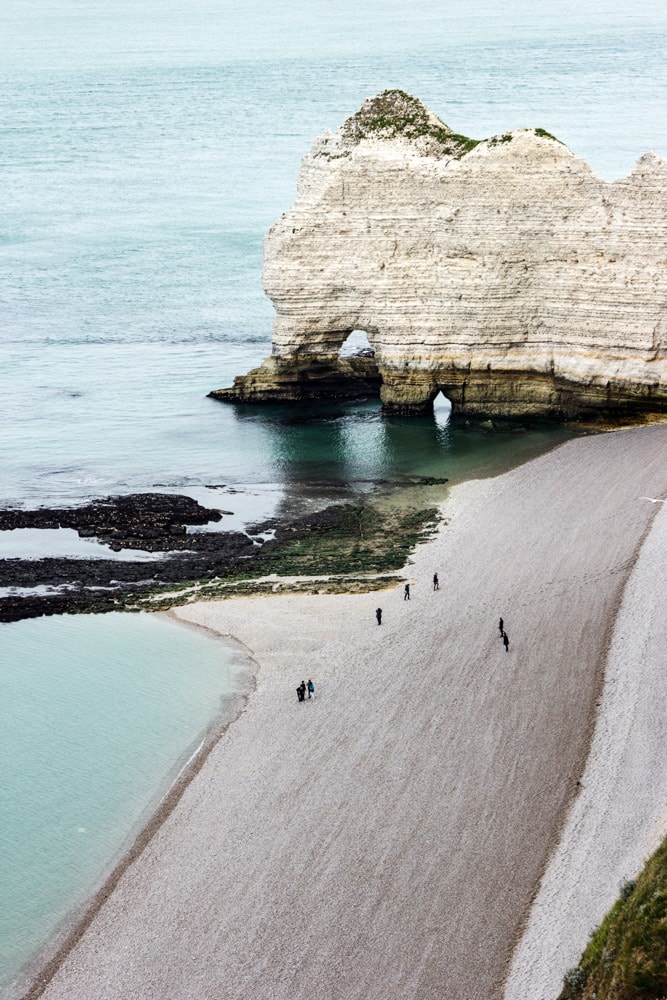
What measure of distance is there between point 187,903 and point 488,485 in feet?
77.8

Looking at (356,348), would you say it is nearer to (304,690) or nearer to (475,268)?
(475,268)

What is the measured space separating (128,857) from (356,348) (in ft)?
126

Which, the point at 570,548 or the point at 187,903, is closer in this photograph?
the point at 187,903

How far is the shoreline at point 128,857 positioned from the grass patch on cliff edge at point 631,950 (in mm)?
9745

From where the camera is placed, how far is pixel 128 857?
2742cm

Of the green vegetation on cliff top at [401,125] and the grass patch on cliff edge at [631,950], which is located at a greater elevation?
the green vegetation on cliff top at [401,125]

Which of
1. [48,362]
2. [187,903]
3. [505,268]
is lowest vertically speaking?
[187,903]

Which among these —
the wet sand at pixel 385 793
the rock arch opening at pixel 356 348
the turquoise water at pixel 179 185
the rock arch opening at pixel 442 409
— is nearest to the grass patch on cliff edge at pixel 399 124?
the rock arch opening at pixel 356 348

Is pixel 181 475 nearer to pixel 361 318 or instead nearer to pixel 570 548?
pixel 361 318

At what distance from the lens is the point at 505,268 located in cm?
5022

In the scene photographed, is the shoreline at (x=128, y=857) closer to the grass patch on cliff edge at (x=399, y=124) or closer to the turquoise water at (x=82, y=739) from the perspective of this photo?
the turquoise water at (x=82, y=739)

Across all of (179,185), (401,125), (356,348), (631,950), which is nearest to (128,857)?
(631,950)

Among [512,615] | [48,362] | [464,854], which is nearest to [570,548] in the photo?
[512,615]

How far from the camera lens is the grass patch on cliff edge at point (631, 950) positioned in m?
19.0
